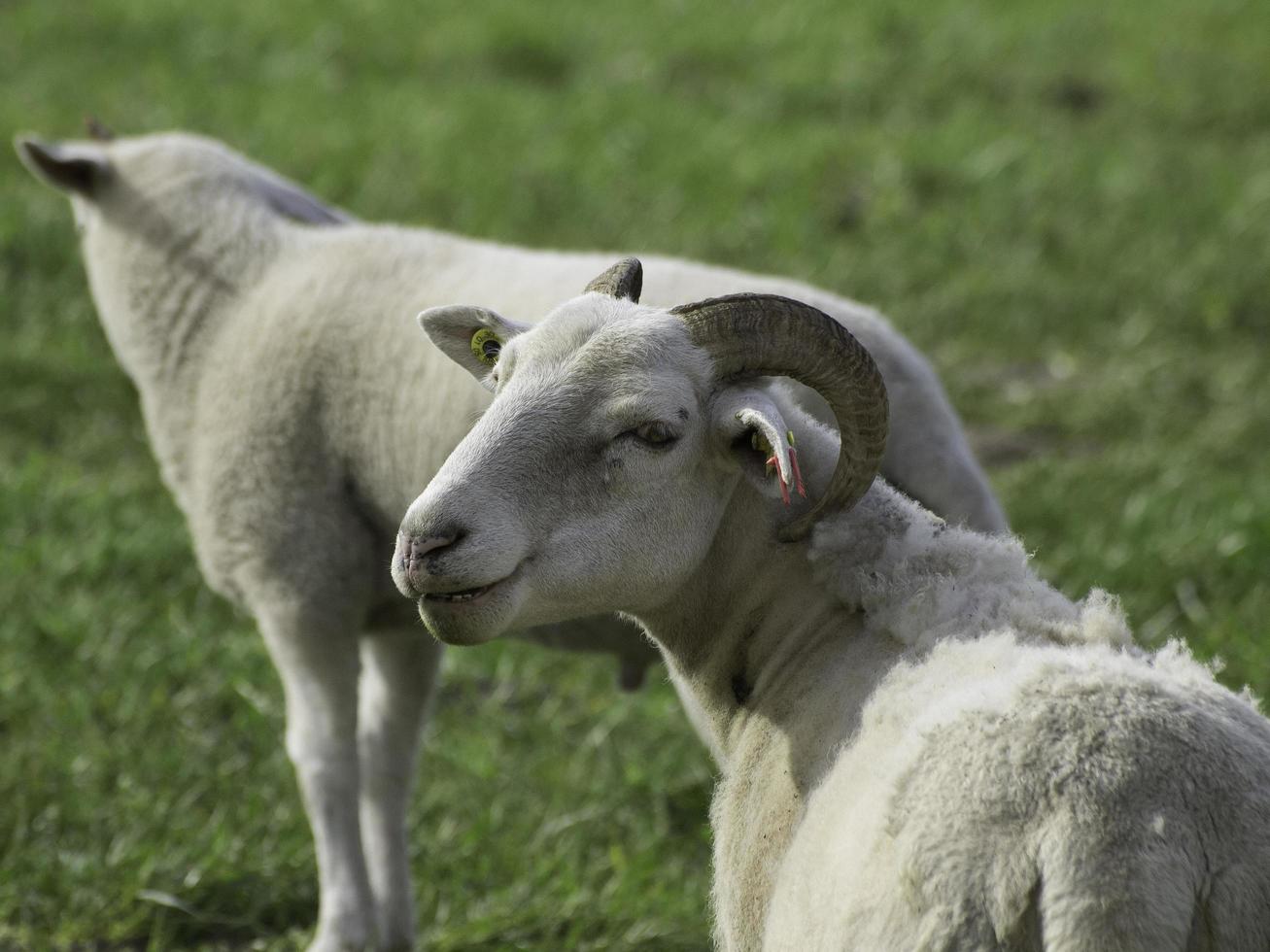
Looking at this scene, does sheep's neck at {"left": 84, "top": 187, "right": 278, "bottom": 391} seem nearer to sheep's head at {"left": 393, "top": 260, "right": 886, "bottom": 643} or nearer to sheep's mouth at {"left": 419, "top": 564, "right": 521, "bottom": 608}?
sheep's head at {"left": 393, "top": 260, "right": 886, "bottom": 643}

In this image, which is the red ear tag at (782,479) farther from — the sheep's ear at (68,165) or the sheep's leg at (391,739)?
the sheep's ear at (68,165)

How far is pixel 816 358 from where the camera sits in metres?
2.90

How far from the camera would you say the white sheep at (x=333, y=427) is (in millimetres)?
4039

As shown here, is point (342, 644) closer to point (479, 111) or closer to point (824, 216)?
point (824, 216)

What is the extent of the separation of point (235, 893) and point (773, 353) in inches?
98.6

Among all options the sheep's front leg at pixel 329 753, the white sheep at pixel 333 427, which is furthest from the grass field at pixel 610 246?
the white sheep at pixel 333 427

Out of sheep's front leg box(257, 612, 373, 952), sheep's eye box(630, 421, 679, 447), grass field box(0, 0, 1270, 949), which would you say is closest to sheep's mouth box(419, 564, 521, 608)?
sheep's eye box(630, 421, 679, 447)

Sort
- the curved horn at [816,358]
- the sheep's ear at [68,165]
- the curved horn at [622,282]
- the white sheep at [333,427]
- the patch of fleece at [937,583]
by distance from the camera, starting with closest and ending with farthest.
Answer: the patch of fleece at [937,583] → the curved horn at [816,358] → the curved horn at [622,282] → the white sheep at [333,427] → the sheep's ear at [68,165]

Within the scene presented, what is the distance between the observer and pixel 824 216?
378 inches

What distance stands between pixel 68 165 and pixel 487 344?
7.54 ft

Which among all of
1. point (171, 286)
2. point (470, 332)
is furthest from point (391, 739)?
point (470, 332)

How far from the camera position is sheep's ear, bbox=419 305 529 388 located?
3285 mm

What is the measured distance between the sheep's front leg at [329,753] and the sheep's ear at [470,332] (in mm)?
1180

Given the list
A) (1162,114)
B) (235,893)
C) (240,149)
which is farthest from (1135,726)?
(1162,114)
